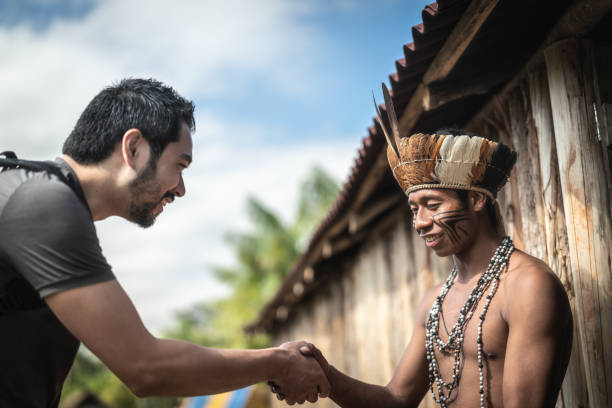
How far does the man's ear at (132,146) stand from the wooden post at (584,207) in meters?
2.26

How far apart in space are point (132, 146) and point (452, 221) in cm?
157

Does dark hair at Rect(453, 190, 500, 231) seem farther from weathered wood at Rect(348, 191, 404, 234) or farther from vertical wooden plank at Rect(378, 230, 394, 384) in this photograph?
vertical wooden plank at Rect(378, 230, 394, 384)

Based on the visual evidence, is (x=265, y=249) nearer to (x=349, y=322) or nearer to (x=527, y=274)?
(x=349, y=322)

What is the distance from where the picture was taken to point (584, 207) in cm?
336

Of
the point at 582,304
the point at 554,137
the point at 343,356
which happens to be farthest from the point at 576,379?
the point at 343,356

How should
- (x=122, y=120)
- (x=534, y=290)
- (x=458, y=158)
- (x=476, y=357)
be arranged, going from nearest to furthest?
1. (x=122, y=120)
2. (x=534, y=290)
3. (x=476, y=357)
4. (x=458, y=158)

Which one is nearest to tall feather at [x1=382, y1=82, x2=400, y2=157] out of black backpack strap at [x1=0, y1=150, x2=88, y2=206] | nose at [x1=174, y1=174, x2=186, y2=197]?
nose at [x1=174, y1=174, x2=186, y2=197]

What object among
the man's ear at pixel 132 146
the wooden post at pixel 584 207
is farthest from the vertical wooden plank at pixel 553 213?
the man's ear at pixel 132 146

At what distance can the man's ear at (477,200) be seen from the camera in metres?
3.16

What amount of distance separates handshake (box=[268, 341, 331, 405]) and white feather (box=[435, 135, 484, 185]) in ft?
3.92

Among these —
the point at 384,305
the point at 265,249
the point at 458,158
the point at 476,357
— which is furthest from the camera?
the point at 265,249

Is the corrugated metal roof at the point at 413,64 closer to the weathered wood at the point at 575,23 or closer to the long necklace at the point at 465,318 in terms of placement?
the weathered wood at the point at 575,23

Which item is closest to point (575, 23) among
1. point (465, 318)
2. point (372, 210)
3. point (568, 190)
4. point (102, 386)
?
point (568, 190)

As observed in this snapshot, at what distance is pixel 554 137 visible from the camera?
3.69 m
